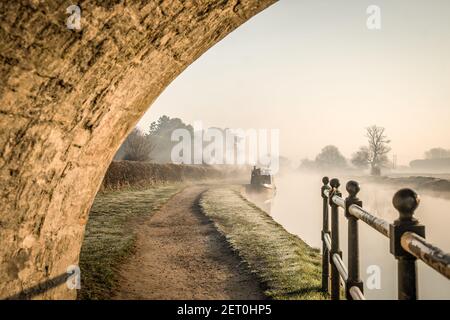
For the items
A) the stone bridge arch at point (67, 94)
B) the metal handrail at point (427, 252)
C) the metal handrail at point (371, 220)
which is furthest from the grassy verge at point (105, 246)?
the metal handrail at point (427, 252)

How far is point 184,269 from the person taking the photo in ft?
17.2

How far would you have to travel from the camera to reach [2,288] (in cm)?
195

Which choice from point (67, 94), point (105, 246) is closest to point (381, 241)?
point (105, 246)

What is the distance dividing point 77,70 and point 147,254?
16.3 feet

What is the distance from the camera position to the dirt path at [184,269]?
421 cm

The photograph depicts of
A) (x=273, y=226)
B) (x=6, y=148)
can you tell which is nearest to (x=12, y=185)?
(x=6, y=148)

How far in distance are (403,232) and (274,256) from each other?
4.49 meters

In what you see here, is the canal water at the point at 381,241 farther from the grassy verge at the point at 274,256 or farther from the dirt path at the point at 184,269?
the dirt path at the point at 184,269

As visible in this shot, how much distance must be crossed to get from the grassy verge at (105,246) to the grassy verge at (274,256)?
2.39 m

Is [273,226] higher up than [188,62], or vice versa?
[188,62]

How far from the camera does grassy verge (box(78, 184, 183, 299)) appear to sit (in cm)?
419

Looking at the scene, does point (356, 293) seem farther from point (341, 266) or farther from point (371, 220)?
point (371, 220)

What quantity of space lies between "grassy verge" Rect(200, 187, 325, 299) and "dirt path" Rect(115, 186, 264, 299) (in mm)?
267

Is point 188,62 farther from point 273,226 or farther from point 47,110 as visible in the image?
point 273,226
